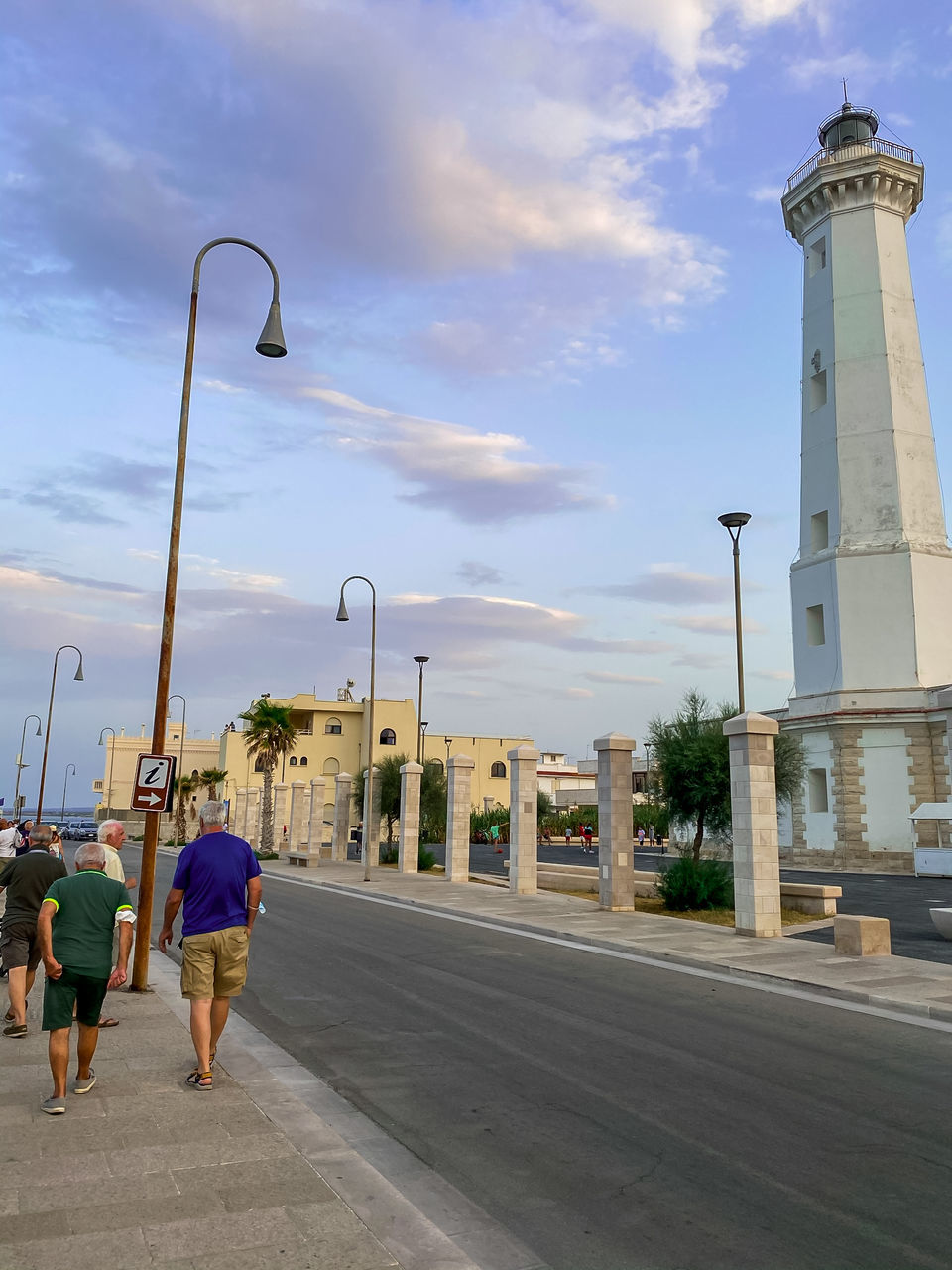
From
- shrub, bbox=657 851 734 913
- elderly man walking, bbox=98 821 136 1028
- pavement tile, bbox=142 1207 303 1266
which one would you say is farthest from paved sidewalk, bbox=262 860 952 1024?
pavement tile, bbox=142 1207 303 1266

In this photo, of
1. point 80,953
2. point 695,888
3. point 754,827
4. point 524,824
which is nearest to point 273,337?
point 80,953

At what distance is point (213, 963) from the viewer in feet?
23.0

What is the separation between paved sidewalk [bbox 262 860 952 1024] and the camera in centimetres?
1127

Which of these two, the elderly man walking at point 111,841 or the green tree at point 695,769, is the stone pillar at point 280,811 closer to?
the green tree at point 695,769

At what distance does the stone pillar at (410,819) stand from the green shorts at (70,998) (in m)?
30.3

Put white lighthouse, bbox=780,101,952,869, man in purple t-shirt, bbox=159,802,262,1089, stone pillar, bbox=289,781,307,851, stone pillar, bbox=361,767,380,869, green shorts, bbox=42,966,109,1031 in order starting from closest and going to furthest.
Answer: green shorts, bbox=42,966,109,1031 → man in purple t-shirt, bbox=159,802,262,1089 → stone pillar, bbox=361,767,380,869 → white lighthouse, bbox=780,101,952,869 → stone pillar, bbox=289,781,307,851

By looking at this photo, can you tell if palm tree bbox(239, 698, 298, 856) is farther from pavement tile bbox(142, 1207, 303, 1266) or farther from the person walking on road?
pavement tile bbox(142, 1207, 303, 1266)

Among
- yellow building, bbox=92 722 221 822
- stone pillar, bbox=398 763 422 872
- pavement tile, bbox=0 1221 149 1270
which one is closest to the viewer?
pavement tile, bbox=0 1221 149 1270

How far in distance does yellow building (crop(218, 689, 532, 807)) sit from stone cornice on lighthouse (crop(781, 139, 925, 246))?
53.4 m

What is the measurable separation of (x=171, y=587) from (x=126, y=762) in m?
103

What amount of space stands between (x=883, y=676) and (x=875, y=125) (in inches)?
927

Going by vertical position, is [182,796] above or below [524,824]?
above

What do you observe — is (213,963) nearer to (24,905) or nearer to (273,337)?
(24,905)

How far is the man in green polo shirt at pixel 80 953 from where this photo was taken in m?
6.25
